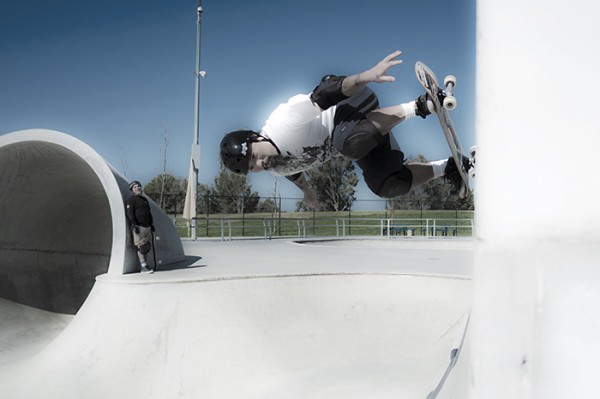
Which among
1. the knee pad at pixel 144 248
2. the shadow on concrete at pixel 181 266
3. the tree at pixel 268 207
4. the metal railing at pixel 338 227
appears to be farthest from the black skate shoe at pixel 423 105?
the tree at pixel 268 207

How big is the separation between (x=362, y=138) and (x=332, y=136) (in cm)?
32

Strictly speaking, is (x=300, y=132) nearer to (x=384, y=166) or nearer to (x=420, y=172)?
(x=384, y=166)

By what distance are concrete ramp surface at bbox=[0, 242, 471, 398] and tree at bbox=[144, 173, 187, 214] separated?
19.9 m

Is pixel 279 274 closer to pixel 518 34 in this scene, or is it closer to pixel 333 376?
pixel 333 376

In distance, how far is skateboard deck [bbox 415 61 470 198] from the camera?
3.57 m

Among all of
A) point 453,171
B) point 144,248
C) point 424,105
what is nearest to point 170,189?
point 144,248

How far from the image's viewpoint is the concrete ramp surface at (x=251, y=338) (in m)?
5.07

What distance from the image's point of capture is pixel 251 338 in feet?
18.4

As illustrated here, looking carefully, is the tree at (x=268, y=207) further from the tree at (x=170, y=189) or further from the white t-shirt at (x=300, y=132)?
the white t-shirt at (x=300, y=132)

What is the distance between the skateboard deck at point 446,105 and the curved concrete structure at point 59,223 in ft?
15.3

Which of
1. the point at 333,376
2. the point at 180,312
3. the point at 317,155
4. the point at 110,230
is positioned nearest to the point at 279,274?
the point at 180,312

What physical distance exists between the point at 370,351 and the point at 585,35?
501 centimetres

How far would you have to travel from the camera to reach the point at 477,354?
42.4 inches

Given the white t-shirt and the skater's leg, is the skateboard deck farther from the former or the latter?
the white t-shirt
